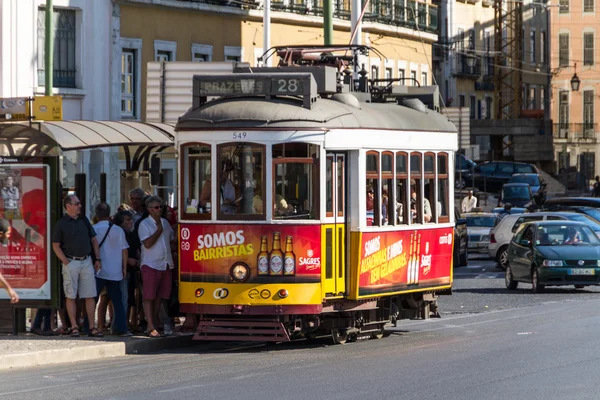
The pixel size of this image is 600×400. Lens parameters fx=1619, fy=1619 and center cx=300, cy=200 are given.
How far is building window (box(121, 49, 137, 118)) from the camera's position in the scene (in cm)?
4234

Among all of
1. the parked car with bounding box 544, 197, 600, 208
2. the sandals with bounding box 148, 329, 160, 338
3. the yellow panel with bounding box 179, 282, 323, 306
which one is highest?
the parked car with bounding box 544, 197, 600, 208

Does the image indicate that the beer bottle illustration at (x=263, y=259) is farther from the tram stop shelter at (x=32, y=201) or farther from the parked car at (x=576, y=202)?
the parked car at (x=576, y=202)

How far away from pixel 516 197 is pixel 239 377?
48590mm

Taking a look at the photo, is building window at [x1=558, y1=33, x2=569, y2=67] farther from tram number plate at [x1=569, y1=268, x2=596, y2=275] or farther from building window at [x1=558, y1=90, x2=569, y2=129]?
tram number plate at [x1=569, y1=268, x2=596, y2=275]

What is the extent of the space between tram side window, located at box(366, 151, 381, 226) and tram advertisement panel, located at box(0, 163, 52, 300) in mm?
3889

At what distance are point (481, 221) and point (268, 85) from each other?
98.7ft

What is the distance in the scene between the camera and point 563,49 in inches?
4203

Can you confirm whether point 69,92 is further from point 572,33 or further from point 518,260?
point 572,33

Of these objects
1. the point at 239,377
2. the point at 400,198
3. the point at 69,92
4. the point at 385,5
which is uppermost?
the point at 385,5

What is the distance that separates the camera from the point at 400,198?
2072 cm

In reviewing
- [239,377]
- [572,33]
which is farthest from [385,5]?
[572,33]

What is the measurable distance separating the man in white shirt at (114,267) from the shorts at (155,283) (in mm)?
287

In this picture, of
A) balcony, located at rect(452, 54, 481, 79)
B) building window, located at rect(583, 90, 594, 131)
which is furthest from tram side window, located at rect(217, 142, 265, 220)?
building window, located at rect(583, 90, 594, 131)

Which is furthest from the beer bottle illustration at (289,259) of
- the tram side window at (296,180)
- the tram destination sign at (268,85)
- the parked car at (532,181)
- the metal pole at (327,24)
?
the parked car at (532,181)
